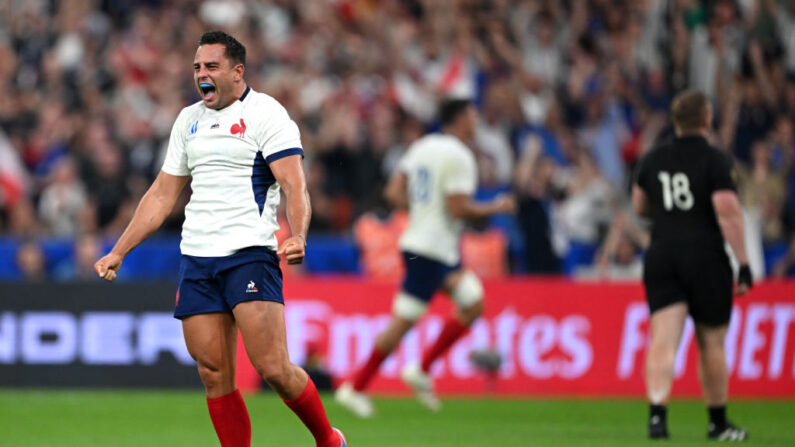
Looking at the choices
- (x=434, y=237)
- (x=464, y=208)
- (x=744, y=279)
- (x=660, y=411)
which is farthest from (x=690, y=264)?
(x=434, y=237)

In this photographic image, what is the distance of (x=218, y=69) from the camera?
23.1 feet

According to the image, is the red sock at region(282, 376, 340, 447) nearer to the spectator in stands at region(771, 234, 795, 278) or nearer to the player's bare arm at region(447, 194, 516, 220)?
the player's bare arm at region(447, 194, 516, 220)

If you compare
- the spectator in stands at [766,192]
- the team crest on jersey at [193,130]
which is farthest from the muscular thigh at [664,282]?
the spectator in stands at [766,192]

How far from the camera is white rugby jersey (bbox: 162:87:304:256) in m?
7.01

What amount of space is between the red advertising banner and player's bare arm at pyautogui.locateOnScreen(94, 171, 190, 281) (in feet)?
22.8

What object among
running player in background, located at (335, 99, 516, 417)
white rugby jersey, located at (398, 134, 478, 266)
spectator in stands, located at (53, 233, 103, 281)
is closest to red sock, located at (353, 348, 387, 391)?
running player in background, located at (335, 99, 516, 417)

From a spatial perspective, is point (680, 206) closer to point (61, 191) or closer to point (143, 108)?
point (61, 191)

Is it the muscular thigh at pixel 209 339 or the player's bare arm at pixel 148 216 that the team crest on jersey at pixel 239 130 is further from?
the muscular thigh at pixel 209 339

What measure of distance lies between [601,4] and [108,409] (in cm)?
1004

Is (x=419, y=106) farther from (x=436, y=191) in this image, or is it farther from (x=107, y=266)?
(x=107, y=266)

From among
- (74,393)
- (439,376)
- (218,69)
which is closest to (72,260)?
(74,393)

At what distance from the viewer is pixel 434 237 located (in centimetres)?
1191

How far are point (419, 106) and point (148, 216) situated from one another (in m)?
11.5

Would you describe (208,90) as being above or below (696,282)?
above
